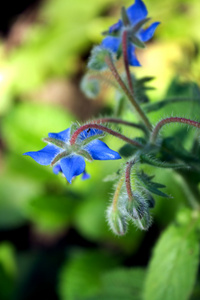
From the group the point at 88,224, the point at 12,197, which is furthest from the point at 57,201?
the point at 12,197

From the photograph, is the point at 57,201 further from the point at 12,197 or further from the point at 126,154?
the point at 126,154

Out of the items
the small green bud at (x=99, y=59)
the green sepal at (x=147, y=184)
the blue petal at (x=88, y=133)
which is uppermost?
the small green bud at (x=99, y=59)

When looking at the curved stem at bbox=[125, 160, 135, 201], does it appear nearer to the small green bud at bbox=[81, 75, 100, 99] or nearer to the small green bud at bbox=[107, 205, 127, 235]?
the small green bud at bbox=[107, 205, 127, 235]

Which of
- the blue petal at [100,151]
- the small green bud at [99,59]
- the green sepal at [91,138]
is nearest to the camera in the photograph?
the blue petal at [100,151]

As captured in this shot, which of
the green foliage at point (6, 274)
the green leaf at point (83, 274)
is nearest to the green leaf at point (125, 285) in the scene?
the green leaf at point (83, 274)

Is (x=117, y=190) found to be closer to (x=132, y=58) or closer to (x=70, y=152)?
(x=70, y=152)

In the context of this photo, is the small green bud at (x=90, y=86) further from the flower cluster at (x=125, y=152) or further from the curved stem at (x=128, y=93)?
the curved stem at (x=128, y=93)
